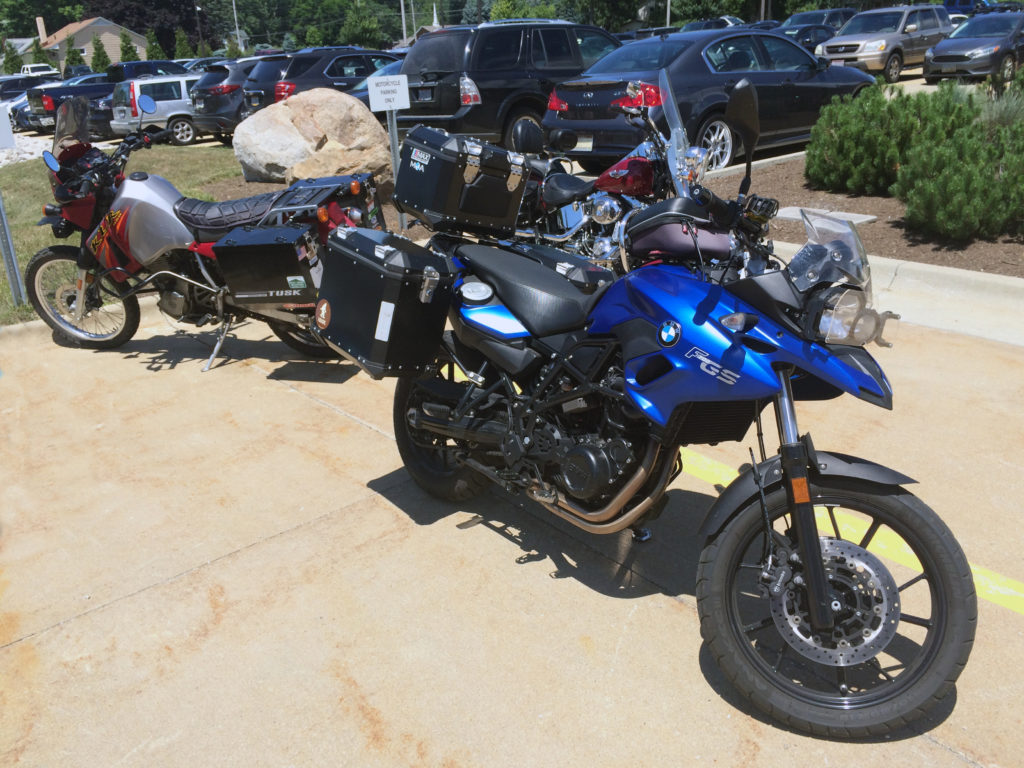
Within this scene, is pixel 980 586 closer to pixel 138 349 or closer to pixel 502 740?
pixel 502 740

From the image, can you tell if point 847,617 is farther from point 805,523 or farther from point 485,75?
point 485,75

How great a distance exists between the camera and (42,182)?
1514 centimetres

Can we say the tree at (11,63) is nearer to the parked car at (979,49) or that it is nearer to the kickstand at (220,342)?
the parked car at (979,49)

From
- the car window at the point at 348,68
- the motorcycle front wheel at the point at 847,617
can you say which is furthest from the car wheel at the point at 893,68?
the motorcycle front wheel at the point at 847,617

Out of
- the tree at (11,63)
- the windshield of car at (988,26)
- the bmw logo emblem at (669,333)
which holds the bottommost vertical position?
the tree at (11,63)

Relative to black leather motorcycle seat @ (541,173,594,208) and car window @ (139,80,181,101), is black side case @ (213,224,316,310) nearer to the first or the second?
black leather motorcycle seat @ (541,173,594,208)

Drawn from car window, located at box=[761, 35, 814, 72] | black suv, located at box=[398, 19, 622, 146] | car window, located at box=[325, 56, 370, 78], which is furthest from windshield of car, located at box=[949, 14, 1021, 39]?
car window, located at box=[325, 56, 370, 78]

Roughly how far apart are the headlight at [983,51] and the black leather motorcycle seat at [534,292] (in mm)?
17050

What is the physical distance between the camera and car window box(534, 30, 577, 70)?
503 inches

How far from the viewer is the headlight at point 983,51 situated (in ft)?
55.7

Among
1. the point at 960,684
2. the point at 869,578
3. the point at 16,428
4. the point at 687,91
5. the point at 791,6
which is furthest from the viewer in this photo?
the point at 791,6

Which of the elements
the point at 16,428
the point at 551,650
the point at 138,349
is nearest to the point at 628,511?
the point at 551,650

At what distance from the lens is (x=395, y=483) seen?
14.3 ft

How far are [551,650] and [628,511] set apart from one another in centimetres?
57
